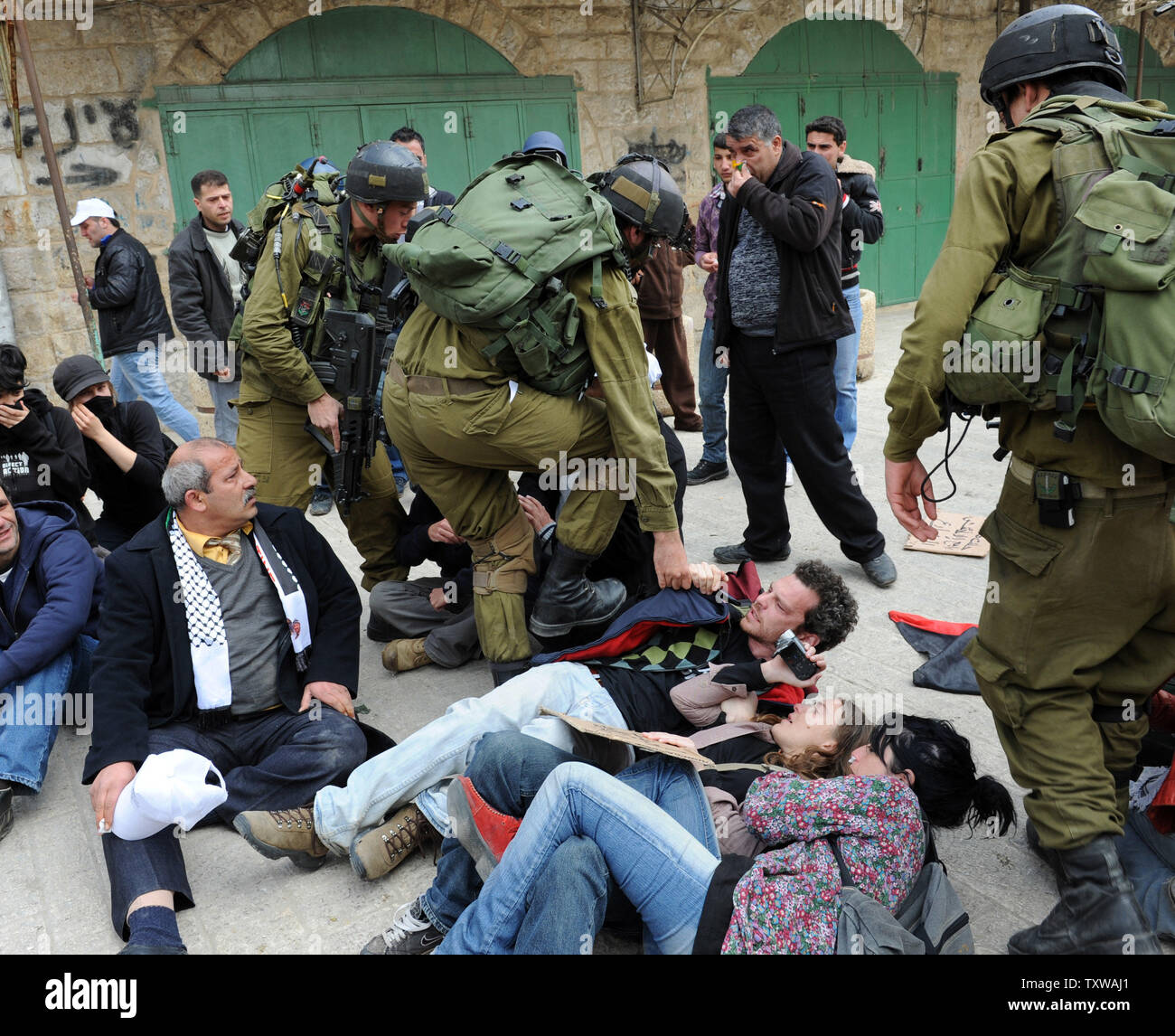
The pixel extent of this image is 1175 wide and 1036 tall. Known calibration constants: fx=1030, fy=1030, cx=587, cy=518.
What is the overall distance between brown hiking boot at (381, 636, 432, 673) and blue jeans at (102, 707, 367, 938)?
2.92 ft

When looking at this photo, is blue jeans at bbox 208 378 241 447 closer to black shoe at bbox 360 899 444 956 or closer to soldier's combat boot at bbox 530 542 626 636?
soldier's combat boot at bbox 530 542 626 636

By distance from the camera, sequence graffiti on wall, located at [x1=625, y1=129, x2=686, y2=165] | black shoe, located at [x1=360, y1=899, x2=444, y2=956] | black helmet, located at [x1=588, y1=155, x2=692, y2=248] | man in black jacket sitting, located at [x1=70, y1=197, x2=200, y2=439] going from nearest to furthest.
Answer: black shoe, located at [x1=360, y1=899, x2=444, y2=956], black helmet, located at [x1=588, y1=155, x2=692, y2=248], man in black jacket sitting, located at [x1=70, y1=197, x2=200, y2=439], graffiti on wall, located at [x1=625, y1=129, x2=686, y2=165]

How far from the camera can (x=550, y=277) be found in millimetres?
3244

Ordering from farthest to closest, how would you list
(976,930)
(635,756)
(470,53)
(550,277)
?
(470,53) → (550,277) → (635,756) → (976,930)

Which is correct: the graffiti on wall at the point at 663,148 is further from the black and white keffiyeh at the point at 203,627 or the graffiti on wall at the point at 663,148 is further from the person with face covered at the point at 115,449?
the black and white keffiyeh at the point at 203,627

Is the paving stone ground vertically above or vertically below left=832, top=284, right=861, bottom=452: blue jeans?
below

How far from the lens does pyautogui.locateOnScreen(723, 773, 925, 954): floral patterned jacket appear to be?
2207mm

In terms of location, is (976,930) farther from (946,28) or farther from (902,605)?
→ (946,28)

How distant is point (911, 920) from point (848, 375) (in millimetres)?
3990

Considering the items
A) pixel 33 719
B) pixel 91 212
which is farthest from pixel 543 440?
pixel 91 212

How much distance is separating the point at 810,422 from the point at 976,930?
8.15ft

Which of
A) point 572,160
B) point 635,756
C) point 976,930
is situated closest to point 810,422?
point 635,756

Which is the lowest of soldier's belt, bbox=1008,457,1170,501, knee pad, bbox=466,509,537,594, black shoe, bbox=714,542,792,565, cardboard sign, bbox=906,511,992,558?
cardboard sign, bbox=906,511,992,558

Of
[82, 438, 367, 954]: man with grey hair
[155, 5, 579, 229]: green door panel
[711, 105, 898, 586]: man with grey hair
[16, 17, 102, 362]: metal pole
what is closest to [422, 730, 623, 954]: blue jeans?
[82, 438, 367, 954]: man with grey hair
